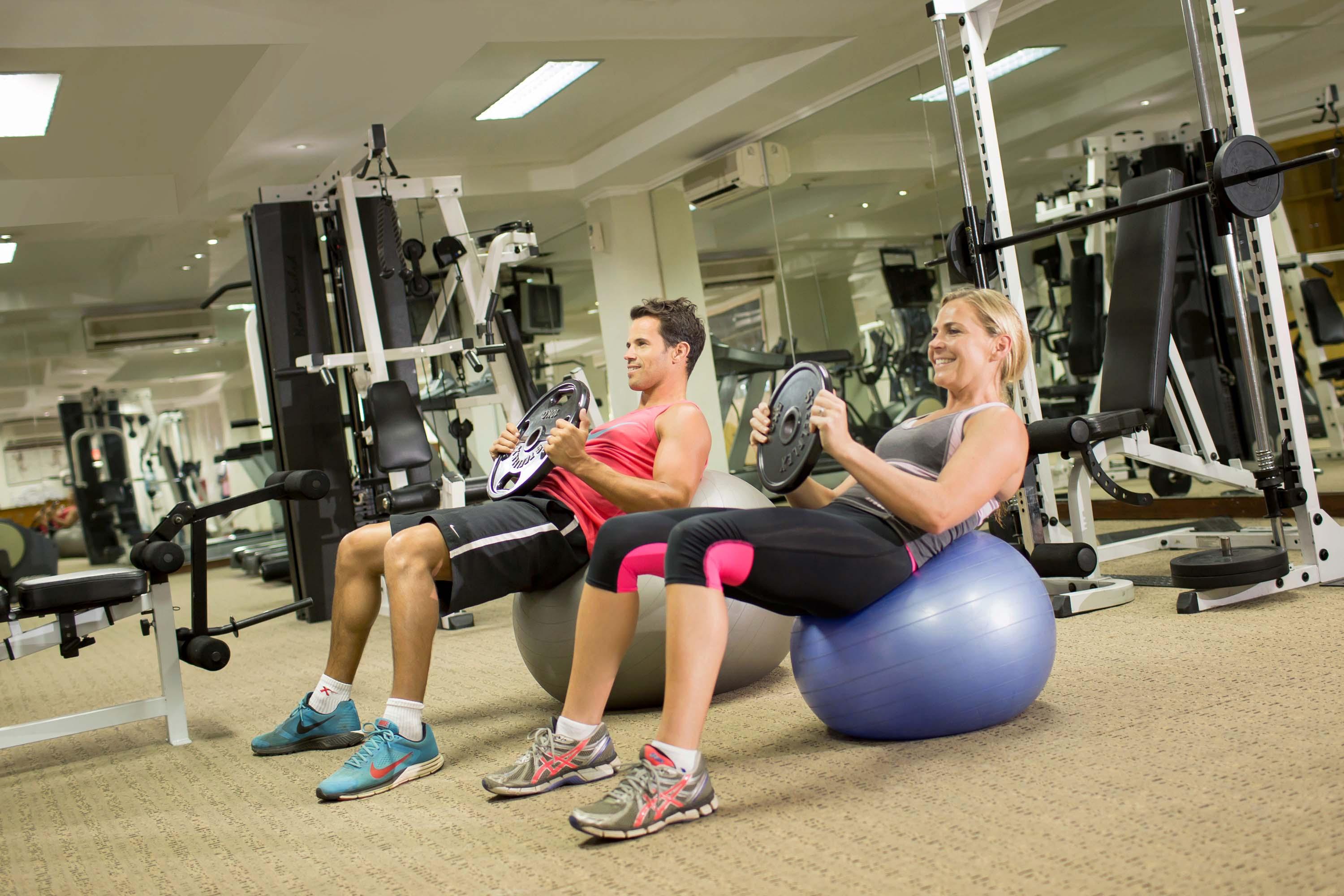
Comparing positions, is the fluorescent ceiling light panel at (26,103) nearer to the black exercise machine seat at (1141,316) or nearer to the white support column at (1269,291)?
the black exercise machine seat at (1141,316)

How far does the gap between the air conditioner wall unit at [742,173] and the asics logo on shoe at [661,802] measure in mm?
5239

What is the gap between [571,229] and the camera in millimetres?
8508

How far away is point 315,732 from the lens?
2498 mm

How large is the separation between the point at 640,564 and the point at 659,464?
46 cm

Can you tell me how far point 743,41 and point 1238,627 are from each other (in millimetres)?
3623

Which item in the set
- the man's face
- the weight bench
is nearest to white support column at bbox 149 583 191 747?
the weight bench

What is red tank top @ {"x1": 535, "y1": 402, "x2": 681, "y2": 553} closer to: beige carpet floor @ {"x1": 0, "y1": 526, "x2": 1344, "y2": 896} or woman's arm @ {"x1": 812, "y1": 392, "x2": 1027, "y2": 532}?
beige carpet floor @ {"x1": 0, "y1": 526, "x2": 1344, "y2": 896}

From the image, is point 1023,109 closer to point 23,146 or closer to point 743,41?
point 743,41

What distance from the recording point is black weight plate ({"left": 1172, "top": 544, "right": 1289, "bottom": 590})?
289 centimetres

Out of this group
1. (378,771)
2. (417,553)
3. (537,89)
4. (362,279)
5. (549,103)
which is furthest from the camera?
(549,103)

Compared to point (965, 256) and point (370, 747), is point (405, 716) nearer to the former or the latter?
point (370, 747)

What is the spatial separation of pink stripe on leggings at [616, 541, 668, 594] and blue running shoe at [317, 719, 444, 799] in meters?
0.61

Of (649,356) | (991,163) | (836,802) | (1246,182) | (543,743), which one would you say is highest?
(991,163)

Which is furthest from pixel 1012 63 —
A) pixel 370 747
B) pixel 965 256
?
Result: pixel 370 747
